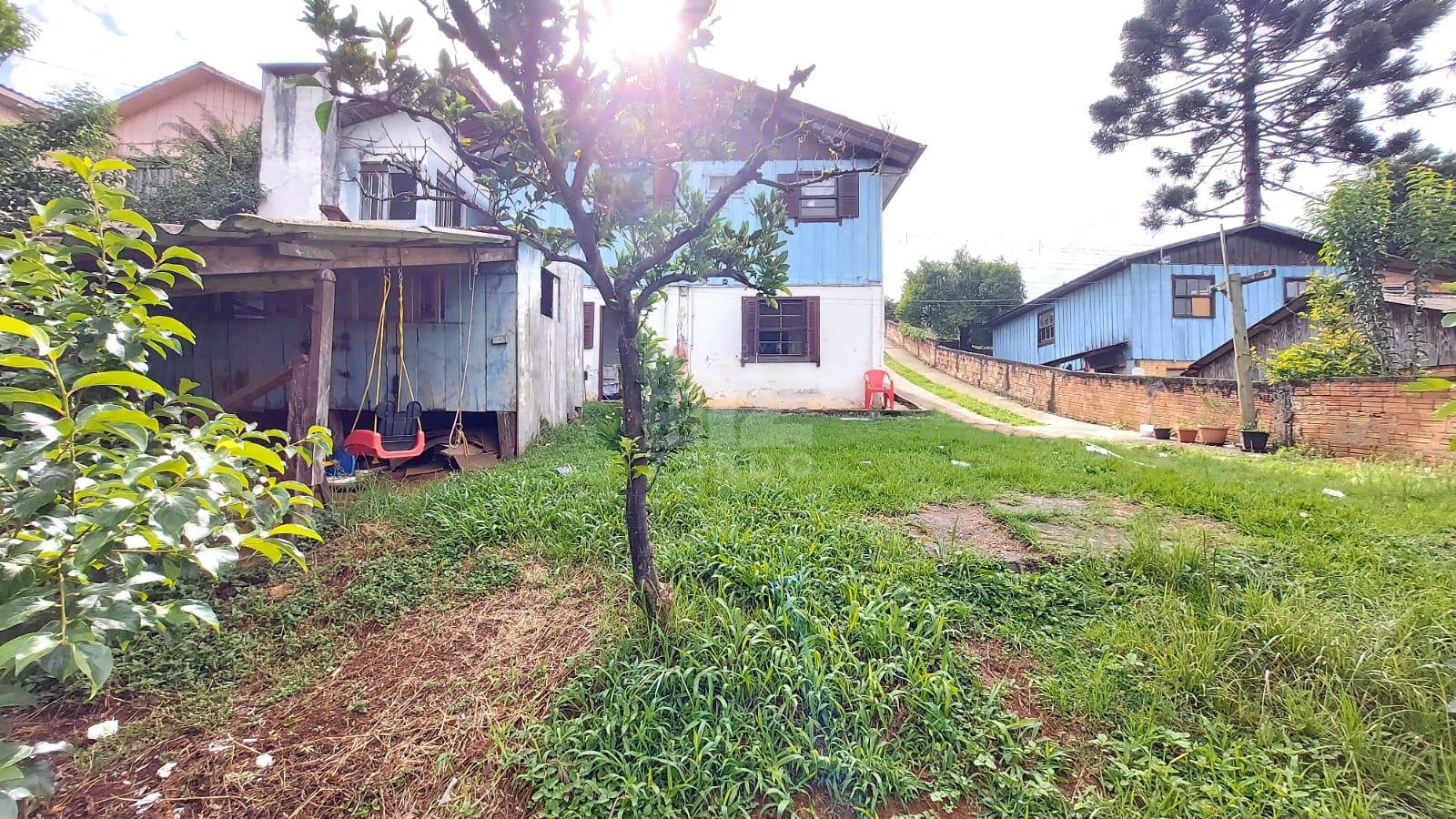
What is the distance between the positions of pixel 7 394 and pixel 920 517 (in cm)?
380

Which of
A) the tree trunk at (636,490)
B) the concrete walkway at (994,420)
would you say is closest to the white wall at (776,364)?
the concrete walkway at (994,420)

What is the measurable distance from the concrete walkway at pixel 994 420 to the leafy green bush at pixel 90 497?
29.9ft

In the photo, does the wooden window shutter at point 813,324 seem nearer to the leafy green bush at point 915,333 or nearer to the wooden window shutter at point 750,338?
the wooden window shutter at point 750,338

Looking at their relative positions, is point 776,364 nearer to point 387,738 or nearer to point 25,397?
point 387,738

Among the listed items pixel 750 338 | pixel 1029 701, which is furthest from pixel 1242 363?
pixel 1029 701

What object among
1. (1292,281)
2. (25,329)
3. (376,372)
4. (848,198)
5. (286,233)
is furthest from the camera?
(1292,281)

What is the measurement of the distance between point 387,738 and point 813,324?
924cm

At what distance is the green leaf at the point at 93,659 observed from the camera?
2.68 feet

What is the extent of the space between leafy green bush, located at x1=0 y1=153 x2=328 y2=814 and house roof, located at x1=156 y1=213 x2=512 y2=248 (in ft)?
7.06

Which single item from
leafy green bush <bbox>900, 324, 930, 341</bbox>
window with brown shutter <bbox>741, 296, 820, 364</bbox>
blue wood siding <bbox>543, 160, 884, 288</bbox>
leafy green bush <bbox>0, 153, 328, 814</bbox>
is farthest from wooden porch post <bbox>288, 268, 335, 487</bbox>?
leafy green bush <bbox>900, 324, 930, 341</bbox>

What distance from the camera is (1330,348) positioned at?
7730 millimetres

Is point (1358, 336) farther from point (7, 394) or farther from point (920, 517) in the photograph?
point (7, 394)

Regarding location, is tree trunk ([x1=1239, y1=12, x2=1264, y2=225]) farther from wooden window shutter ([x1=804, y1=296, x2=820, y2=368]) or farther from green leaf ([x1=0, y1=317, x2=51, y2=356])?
green leaf ([x1=0, y1=317, x2=51, y2=356])

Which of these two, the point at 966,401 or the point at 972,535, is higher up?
the point at 966,401
